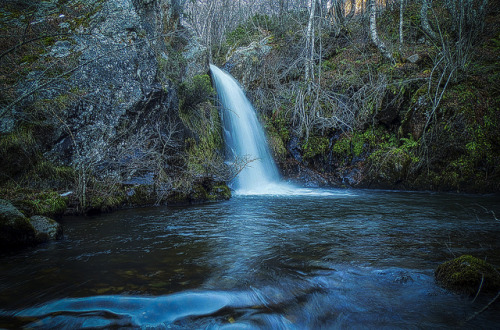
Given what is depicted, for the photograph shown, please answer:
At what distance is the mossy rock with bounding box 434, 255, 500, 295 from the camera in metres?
2.10

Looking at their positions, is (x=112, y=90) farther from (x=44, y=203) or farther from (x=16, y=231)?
(x=16, y=231)

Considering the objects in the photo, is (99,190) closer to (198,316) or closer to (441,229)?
(198,316)

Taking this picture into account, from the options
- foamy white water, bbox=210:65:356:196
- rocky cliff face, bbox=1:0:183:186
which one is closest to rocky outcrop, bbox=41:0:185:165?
rocky cliff face, bbox=1:0:183:186

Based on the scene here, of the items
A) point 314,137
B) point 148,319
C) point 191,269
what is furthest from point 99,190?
point 314,137

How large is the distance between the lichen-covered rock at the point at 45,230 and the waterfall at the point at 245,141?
19.2 feet

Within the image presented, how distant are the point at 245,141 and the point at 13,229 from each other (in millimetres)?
8670

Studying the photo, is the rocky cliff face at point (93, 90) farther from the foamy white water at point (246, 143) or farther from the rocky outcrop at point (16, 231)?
the foamy white water at point (246, 143)

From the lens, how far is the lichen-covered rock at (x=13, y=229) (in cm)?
350

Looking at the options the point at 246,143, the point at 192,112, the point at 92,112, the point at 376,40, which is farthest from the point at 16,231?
the point at 376,40

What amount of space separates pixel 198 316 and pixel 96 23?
30.0ft

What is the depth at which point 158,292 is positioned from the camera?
2336 mm

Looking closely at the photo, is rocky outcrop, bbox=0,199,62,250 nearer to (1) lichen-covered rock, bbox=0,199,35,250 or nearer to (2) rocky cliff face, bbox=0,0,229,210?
(1) lichen-covered rock, bbox=0,199,35,250

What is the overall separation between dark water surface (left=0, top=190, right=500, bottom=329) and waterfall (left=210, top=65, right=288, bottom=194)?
5.01 metres

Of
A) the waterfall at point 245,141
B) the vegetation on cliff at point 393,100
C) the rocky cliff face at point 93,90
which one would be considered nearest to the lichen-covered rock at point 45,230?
the rocky cliff face at point 93,90
